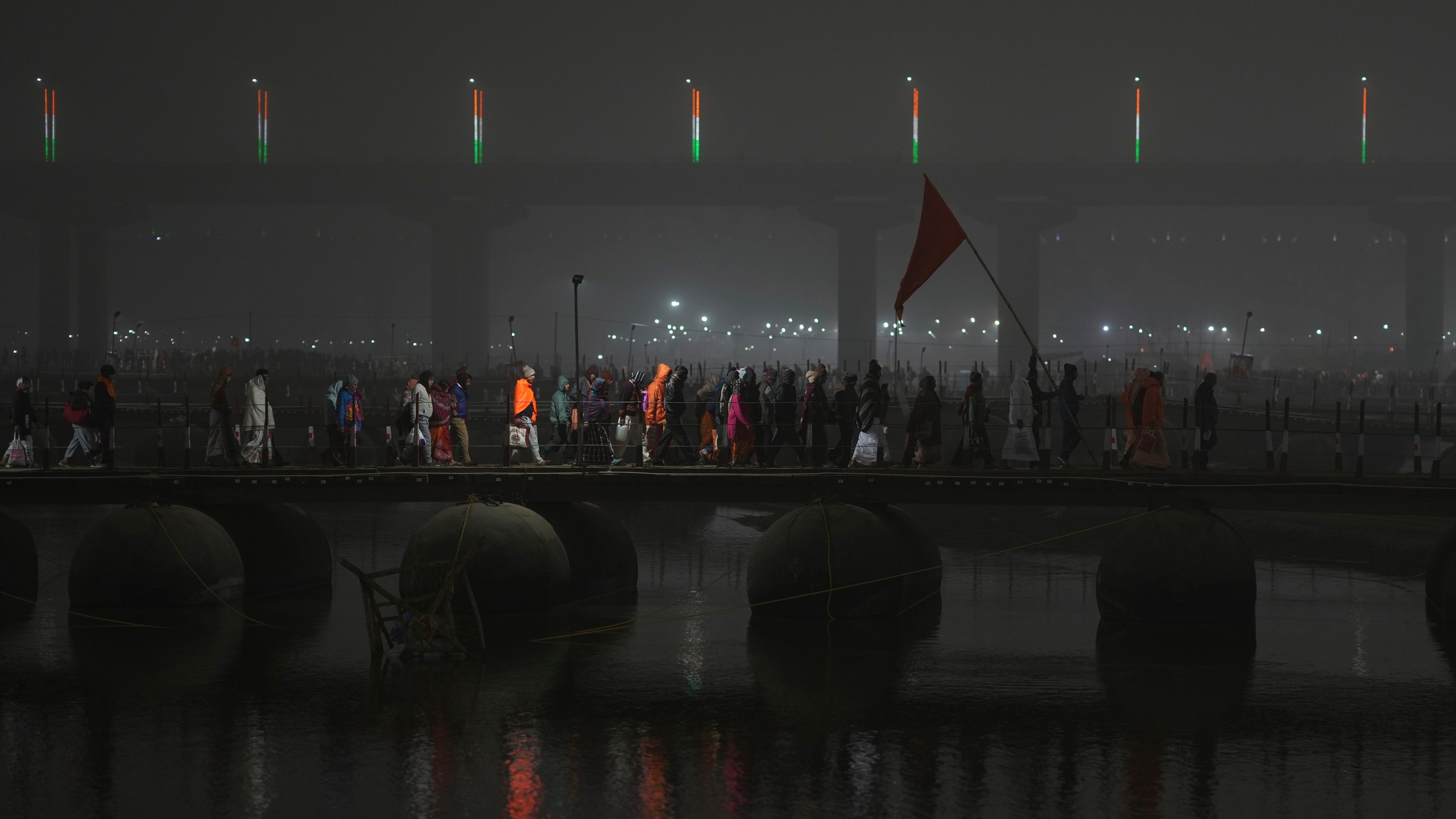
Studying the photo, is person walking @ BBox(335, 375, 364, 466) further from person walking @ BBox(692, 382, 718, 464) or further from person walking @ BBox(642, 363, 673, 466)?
person walking @ BBox(692, 382, 718, 464)

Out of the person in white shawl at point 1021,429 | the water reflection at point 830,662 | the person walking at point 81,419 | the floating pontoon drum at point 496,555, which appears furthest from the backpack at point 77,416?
the person in white shawl at point 1021,429

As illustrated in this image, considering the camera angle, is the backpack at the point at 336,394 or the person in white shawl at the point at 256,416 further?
the backpack at the point at 336,394

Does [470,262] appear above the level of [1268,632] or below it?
above

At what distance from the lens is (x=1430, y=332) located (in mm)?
90000

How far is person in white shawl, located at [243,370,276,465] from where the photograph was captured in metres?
25.8

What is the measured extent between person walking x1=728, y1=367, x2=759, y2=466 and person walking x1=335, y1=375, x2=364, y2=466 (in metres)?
6.82

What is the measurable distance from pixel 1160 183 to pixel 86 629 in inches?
2960

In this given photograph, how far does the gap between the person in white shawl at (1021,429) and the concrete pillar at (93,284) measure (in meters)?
79.4

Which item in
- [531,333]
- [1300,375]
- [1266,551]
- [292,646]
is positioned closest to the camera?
[292,646]

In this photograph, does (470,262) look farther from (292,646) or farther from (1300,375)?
(292,646)

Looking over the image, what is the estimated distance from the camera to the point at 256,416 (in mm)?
26062

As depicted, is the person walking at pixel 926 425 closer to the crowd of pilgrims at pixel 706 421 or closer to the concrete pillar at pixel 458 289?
the crowd of pilgrims at pixel 706 421

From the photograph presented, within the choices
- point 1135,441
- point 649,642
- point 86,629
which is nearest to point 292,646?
point 86,629

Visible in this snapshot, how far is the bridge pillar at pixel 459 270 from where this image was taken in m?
89.7
